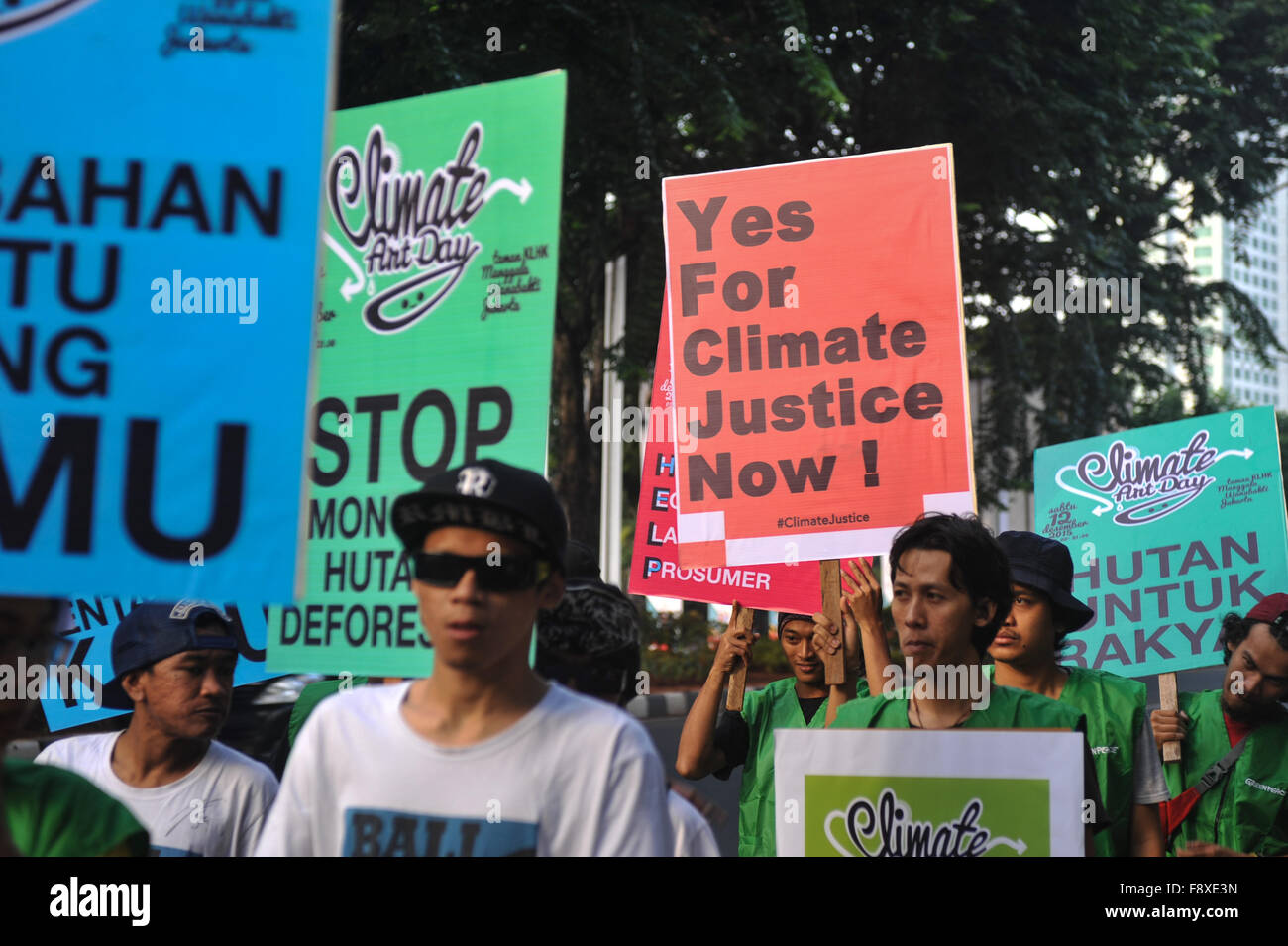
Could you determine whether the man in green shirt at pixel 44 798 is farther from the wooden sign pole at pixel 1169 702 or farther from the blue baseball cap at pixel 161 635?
the wooden sign pole at pixel 1169 702

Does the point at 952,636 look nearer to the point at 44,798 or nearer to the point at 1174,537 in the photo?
the point at 44,798

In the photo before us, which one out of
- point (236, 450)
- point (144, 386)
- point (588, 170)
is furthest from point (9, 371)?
point (588, 170)

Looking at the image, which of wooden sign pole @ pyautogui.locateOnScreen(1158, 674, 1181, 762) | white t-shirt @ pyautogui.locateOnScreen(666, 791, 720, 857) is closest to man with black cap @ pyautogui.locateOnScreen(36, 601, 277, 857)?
white t-shirt @ pyautogui.locateOnScreen(666, 791, 720, 857)

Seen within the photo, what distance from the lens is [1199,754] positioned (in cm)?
459

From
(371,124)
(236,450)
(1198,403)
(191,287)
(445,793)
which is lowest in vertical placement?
(445,793)

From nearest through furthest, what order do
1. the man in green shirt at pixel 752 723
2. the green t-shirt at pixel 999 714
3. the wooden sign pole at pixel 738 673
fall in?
the green t-shirt at pixel 999 714, the man in green shirt at pixel 752 723, the wooden sign pole at pixel 738 673

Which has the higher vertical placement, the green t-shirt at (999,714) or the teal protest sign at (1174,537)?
the teal protest sign at (1174,537)

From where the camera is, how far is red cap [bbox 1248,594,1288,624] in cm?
449

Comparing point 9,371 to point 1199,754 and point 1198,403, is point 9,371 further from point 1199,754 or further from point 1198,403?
point 1198,403

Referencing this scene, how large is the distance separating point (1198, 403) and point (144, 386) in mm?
17859

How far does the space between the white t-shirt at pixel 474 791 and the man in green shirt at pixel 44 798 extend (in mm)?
305

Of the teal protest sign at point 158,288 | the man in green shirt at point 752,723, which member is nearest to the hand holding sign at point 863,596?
the man in green shirt at point 752,723

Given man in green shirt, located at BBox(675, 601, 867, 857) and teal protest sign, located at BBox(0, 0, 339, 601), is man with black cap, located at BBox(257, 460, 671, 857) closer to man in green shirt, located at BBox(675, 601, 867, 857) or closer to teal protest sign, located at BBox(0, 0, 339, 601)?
teal protest sign, located at BBox(0, 0, 339, 601)

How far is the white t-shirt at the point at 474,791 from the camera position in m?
2.40
